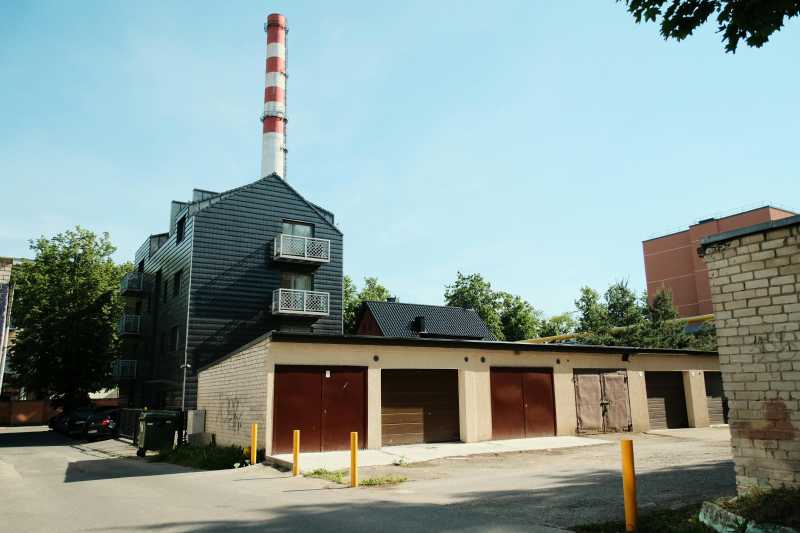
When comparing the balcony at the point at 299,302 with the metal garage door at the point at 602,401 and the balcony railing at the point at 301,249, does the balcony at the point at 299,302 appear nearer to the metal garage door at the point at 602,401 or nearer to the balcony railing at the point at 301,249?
the balcony railing at the point at 301,249

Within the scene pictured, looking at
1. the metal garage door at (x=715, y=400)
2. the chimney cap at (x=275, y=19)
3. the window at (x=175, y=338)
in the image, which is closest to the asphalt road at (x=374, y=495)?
the metal garage door at (x=715, y=400)

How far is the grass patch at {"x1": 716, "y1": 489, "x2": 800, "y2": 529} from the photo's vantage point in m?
5.59

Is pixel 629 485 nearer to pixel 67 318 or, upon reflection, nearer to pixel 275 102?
pixel 275 102

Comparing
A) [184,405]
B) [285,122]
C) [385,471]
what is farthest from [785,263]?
[285,122]

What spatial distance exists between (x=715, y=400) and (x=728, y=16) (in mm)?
21878

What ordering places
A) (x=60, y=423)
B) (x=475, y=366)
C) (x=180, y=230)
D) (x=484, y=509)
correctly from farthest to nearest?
(x=60, y=423) < (x=180, y=230) < (x=475, y=366) < (x=484, y=509)

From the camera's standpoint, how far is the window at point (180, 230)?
29.1 meters

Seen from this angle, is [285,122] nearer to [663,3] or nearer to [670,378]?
[670,378]

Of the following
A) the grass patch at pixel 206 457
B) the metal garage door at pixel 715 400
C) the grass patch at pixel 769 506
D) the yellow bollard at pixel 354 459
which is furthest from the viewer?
the metal garage door at pixel 715 400

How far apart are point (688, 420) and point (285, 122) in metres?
28.0

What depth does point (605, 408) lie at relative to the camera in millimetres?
21750

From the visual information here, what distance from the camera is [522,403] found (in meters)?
20.2

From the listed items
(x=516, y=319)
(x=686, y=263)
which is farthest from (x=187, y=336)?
(x=686, y=263)

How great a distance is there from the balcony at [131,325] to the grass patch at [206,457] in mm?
17274
